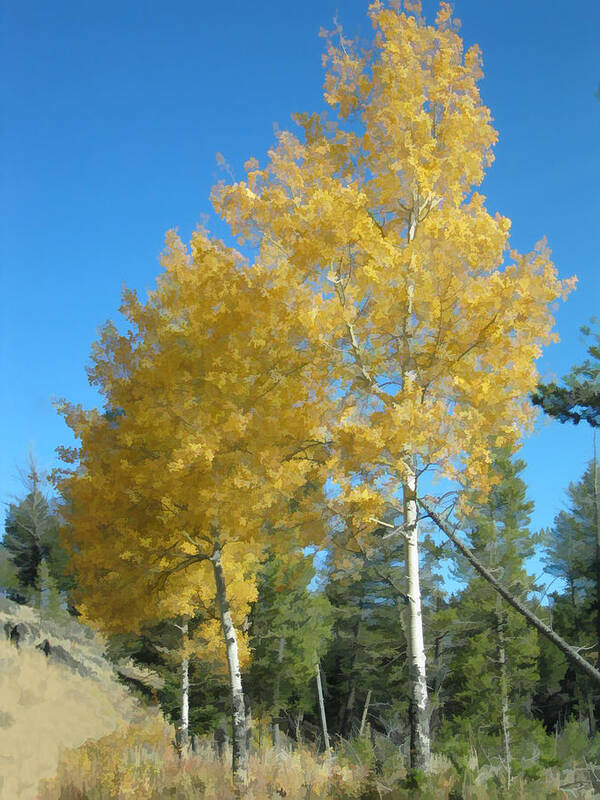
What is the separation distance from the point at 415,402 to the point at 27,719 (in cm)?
1223

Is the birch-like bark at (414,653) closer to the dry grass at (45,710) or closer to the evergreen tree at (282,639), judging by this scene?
the dry grass at (45,710)

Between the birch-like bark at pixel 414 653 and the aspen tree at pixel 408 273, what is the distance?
0.02 m

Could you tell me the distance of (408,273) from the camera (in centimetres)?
746

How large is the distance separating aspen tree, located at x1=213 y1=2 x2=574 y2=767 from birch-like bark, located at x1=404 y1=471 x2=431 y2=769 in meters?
0.02

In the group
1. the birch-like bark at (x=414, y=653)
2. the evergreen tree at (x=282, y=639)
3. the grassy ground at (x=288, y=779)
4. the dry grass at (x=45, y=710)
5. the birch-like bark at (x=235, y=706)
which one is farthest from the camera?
the evergreen tree at (x=282, y=639)

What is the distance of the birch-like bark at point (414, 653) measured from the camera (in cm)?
727

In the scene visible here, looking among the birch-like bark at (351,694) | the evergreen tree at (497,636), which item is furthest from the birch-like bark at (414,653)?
the birch-like bark at (351,694)

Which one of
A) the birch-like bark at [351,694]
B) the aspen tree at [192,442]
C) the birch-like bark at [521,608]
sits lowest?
the birch-like bark at [351,694]

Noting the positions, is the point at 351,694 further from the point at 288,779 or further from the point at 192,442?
the point at 192,442

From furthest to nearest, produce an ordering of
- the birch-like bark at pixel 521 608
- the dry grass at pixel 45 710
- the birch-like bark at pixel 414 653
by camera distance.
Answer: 1. the dry grass at pixel 45 710
2. the birch-like bark at pixel 414 653
3. the birch-like bark at pixel 521 608

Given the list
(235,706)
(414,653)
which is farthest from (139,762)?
(414,653)

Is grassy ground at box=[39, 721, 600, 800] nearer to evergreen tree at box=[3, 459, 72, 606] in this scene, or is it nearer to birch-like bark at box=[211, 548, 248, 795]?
birch-like bark at box=[211, 548, 248, 795]

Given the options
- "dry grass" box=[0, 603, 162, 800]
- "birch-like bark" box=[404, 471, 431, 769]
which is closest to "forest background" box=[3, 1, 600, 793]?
"birch-like bark" box=[404, 471, 431, 769]

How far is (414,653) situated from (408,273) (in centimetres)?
418
